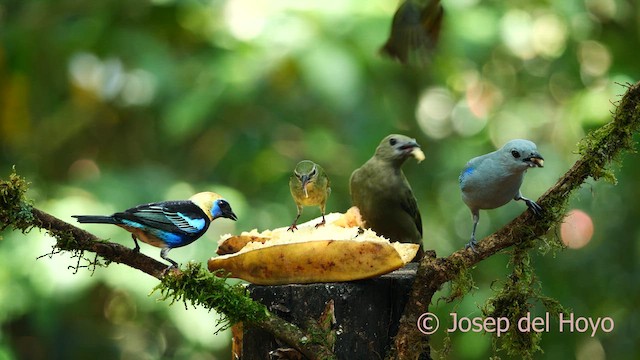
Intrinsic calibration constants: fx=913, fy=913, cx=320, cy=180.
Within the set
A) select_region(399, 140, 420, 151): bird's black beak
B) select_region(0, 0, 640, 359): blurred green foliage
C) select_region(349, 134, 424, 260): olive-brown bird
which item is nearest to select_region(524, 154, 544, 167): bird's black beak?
select_region(399, 140, 420, 151): bird's black beak

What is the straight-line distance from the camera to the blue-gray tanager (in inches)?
83.3

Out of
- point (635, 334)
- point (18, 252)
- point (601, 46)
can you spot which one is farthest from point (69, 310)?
point (601, 46)

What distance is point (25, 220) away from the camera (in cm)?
201

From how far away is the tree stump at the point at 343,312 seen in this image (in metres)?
2.20

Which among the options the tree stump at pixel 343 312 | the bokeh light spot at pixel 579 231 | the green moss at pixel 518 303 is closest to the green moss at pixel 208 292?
the tree stump at pixel 343 312

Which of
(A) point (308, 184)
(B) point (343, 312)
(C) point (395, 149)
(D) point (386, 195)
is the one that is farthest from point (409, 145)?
Result: (B) point (343, 312)

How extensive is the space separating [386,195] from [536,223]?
747 mm

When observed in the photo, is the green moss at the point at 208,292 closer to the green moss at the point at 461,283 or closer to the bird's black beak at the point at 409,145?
the green moss at the point at 461,283

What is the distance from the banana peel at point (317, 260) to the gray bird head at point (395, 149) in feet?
1.77

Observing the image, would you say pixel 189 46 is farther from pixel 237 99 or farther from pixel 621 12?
pixel 621 12

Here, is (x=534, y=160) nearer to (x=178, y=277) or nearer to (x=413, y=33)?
(x=178, y=277)

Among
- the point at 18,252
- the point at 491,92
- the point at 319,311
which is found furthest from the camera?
the point at 491,92

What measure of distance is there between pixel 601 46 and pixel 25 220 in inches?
190

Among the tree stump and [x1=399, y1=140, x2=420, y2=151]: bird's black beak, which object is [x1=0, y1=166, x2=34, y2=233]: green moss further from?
[x1=399, y1=140, x2=420, y2=151]: bird's black beak
